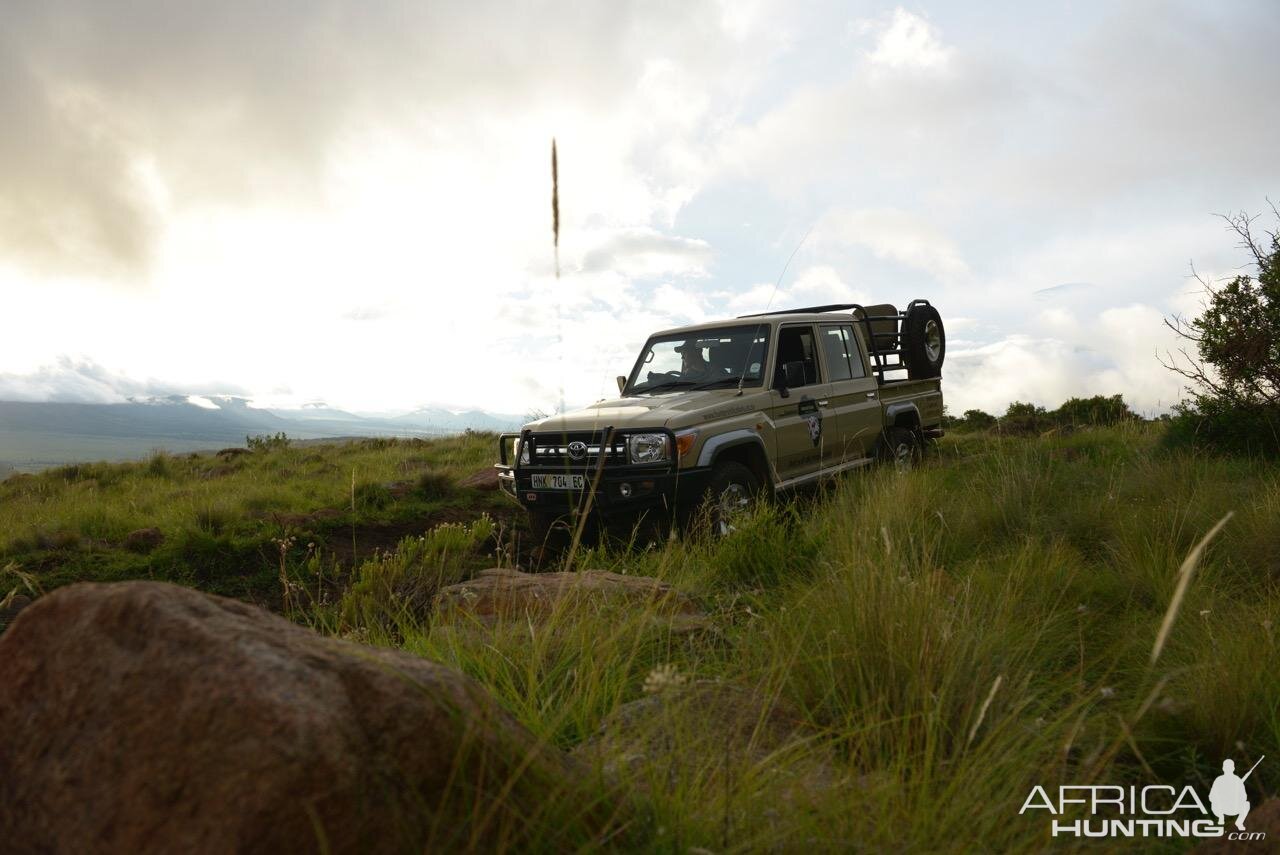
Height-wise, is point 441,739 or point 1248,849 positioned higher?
point 441,739

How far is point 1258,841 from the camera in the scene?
195 centimetres

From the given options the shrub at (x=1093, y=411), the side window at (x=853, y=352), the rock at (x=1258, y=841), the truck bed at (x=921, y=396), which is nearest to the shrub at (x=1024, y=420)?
the shrub at (x=1093, y=411)

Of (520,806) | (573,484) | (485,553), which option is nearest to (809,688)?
(520,806)

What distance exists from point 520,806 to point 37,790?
86 cm

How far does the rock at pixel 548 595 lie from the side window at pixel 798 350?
385 cm

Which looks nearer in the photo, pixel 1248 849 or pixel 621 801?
pixel 621 801

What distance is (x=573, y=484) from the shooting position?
253 inches

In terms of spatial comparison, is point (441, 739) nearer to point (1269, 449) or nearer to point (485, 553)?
point (485, 553)

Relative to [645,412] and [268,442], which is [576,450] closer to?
[645,412]

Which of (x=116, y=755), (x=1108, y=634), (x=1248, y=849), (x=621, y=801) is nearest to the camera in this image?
(x=116, y=755)

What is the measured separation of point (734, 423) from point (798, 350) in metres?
1.63

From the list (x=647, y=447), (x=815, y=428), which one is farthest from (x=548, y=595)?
(x=815, y=428)

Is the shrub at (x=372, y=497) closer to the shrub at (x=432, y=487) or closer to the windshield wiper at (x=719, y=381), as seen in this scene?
the shrub at (x=432, y=487)

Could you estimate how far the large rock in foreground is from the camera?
1.33 meters
